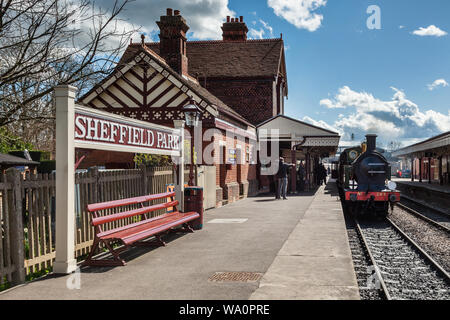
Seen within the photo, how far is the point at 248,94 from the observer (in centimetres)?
2533

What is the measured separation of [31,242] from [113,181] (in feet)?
7.54

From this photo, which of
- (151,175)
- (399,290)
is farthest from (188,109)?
(399,290)

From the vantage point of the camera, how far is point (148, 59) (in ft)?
52.7

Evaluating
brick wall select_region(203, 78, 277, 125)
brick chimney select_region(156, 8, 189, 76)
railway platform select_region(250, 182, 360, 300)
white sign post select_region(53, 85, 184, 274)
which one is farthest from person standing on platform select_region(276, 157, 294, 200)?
white sign post select_region(53, 85, 184, 274)

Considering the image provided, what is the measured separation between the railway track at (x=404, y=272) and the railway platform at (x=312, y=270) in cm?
49

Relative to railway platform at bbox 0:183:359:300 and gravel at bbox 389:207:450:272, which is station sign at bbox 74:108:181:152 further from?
gravel at bbox 389:207:450:272

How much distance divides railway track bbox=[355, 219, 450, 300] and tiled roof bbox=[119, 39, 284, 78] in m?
16.1

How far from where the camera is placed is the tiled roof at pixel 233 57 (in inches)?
991

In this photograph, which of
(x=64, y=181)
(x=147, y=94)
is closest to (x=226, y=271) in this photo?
(x=64, y=181)

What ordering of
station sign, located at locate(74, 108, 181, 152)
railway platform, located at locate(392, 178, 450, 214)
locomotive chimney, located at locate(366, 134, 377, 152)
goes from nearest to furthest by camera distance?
1. station sign, located at locate(74, 108, 181, 152)
2. locomotive chimney, located at locate(366, 134, 377, 152)
3. railway platform, located at locate(392, 178, 450, 214)

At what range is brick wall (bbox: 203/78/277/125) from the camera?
25.1m

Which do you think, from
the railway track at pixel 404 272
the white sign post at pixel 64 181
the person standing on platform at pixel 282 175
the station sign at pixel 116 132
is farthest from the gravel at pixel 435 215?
the white sign post at pixel 64 181

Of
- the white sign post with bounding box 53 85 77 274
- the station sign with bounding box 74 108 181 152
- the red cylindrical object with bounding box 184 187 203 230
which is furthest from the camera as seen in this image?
the red cylindrical object with bounding box 184 187 203 230
